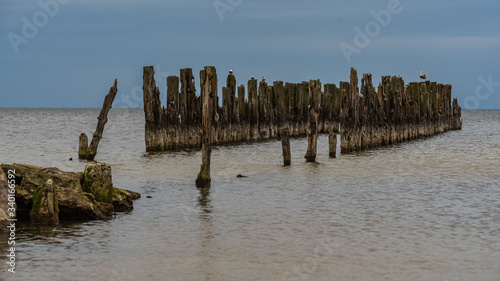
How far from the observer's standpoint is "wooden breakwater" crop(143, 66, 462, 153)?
2331 cm

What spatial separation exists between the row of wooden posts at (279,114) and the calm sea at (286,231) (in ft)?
7.20

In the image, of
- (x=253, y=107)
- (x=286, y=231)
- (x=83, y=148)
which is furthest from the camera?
(x=253, y=107)

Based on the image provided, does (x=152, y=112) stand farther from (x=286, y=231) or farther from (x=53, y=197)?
(x=286, y=231)

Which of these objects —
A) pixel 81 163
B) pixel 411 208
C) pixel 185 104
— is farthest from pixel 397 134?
pixel 411 208

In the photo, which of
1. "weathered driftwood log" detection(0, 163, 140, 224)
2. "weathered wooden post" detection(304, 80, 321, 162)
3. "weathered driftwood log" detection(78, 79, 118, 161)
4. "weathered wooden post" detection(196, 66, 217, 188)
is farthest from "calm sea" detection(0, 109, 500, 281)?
"weathered driftwood log" detection(78, 79, 118, 161)

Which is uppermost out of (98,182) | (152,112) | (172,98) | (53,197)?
(172,98)

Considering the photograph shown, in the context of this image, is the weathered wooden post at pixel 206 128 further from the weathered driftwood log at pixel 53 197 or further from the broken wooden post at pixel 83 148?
the broken wooden post at pixel 83 148

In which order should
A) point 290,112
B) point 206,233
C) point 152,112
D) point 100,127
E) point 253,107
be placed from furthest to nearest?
1. point 290,112
2. point 253,107
3. point 152,112
4. point 100,127
5. point 206,233

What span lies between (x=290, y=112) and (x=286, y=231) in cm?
2287

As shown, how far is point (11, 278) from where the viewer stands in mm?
7414

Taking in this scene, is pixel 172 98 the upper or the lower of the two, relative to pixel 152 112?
upper

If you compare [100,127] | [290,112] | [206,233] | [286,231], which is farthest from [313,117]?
[290,112]

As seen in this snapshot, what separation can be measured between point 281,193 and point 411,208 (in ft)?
10.1

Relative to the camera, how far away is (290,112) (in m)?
32.8
